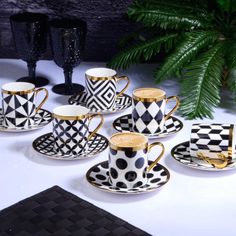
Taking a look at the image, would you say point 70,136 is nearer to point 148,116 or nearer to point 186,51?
point 148,116

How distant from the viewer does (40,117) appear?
1.45m

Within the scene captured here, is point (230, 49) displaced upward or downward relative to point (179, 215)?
upward

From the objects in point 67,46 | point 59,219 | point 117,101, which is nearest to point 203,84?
point 117,101

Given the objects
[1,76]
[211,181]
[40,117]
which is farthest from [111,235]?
[1,76]

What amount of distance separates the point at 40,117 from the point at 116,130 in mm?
193

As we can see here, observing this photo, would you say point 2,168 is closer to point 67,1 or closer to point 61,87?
point 61,87

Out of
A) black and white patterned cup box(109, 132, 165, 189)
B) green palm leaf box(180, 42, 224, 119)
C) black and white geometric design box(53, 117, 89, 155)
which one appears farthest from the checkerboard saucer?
green palm leaf box(180, 42, 224, 119)

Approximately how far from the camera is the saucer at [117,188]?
1.11 metres

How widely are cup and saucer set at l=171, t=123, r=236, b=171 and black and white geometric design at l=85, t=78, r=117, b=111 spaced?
325 millimetres

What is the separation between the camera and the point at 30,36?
A: 5.36 ft

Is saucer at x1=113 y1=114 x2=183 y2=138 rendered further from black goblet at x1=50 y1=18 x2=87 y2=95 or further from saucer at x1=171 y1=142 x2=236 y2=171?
black goblet at x1=50 y1=18 x2=87 y2=95

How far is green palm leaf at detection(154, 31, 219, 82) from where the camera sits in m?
1.56

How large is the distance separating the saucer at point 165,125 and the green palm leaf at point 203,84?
0.05 metres

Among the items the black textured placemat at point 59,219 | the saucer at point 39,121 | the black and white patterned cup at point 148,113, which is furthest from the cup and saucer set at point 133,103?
the black textured placemat at point 59,219
